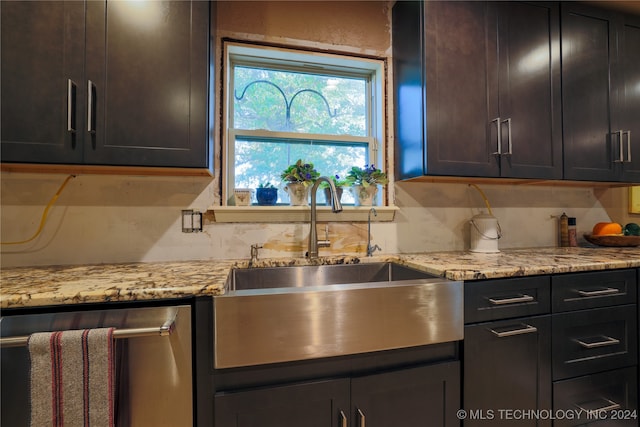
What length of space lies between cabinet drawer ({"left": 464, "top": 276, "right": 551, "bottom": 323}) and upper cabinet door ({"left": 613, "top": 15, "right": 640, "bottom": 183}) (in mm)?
1186

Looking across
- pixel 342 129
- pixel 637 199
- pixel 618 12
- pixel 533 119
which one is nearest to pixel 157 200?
pixel 342 129

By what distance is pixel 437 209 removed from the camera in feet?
5.92

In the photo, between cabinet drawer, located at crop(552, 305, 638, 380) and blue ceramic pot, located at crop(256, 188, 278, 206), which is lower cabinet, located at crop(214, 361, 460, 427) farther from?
blue ceramic pot, located at crop(256, 188, 278, 206)

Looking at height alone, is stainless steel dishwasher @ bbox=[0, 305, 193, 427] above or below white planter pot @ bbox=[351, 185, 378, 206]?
below

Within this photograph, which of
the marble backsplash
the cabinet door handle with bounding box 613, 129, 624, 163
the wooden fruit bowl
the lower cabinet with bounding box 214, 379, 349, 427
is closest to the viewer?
the lower cabinet with bounding box 214, 379, 349, 427

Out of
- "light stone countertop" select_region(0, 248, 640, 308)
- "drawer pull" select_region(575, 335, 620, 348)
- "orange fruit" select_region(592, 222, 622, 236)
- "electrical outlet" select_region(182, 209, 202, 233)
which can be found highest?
"electrical outlet" select_region(182, 209, 202, 233)

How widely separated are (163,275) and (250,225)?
527 millimetres

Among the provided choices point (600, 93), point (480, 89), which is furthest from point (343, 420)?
point (600, 93)

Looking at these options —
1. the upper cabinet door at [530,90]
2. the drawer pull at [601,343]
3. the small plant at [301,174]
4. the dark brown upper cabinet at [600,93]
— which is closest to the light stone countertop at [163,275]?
the drawer pull at [601,343]

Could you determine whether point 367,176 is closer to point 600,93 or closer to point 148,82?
point 148,82

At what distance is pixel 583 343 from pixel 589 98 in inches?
53.1

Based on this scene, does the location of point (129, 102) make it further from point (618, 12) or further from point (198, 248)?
point (618, 12)

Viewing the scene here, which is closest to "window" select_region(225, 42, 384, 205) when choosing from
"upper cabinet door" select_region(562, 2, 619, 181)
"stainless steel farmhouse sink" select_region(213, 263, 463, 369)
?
"stainless steel farmhouse sink" select_region(213, 263, 463, 369)

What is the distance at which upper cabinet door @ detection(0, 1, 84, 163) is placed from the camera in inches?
40.7
